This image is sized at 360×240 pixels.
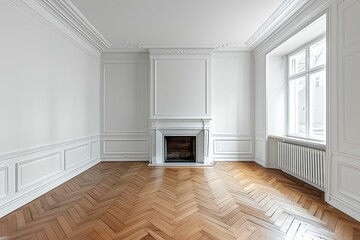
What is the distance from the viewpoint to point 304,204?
2.88 m

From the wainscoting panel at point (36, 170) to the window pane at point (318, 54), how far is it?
4.80 meters

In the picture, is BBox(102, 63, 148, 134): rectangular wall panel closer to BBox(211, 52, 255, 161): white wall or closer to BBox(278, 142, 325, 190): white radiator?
BBox(211, 52, 255, 161): white wall

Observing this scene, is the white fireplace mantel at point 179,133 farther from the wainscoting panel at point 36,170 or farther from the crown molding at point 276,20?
the crown molding at point 276,20

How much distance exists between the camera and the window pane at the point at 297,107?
4.41 m

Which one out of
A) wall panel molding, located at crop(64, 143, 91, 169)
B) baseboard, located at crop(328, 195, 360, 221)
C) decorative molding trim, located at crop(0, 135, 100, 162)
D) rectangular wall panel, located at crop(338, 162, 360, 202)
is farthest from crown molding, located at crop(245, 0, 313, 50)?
wall panel molding, located at crop(64, 143, 91, 169)

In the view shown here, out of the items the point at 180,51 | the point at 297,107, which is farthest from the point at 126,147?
the point at 297,107

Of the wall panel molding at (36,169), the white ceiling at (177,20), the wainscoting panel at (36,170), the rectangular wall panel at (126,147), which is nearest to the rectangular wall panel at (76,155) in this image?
the wainscoting panel at (36,170)

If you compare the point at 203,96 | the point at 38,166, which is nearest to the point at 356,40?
the point at 203,96

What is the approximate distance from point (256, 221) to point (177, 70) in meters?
3.97

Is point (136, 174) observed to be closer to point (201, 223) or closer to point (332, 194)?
point (201, 223)

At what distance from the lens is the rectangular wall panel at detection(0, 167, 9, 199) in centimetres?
260

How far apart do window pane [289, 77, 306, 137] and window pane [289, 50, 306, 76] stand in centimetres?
19

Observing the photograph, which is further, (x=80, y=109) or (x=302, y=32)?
(x=80, y=109)

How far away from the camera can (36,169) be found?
322 cm
